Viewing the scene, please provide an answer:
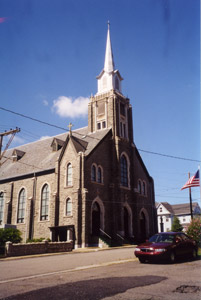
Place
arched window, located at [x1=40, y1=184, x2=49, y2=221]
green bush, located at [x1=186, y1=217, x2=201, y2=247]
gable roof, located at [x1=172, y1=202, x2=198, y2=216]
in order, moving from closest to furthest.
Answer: green bush, located at [x1=186, y1=217, x2=201, y2=247] < arched window, located at [x1=40, y1=184, x2=49, y2=221] < gable roof, located at [x1=172, y1=202, x2=198, y2=216]

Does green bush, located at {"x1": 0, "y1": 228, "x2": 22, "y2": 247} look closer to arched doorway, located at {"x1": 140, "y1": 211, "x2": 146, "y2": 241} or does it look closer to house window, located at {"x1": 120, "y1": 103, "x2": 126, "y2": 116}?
arched doorway, located at {"x1": 140, "y1": 211, "x2": 146, "y2": 241}

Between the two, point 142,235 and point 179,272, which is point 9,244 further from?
point 142,235

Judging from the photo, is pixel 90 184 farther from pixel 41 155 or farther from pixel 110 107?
pixel 110 107

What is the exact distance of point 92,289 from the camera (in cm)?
757

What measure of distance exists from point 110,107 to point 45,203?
52.0 feet

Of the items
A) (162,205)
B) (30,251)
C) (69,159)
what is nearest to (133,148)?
(69,159)

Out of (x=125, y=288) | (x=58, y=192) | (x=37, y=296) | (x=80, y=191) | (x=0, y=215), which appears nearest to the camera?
(x=37, y=296)

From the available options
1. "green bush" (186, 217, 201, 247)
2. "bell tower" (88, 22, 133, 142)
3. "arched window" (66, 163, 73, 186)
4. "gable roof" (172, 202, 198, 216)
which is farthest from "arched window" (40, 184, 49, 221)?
"gable roof" (172, 202, 198, 216)

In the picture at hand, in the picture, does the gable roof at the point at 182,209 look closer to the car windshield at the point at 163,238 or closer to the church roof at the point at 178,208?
the church roof at the point at 178,208

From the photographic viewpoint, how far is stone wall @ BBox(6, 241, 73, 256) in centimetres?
2047

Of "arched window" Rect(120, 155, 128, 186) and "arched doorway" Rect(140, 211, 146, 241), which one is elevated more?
"arched window" Rect(120, 155, 128, 186)

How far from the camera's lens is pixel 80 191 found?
30.9 metres

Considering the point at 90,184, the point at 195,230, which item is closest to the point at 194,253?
the point at 195,230

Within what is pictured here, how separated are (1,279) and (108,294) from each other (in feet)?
15.7
